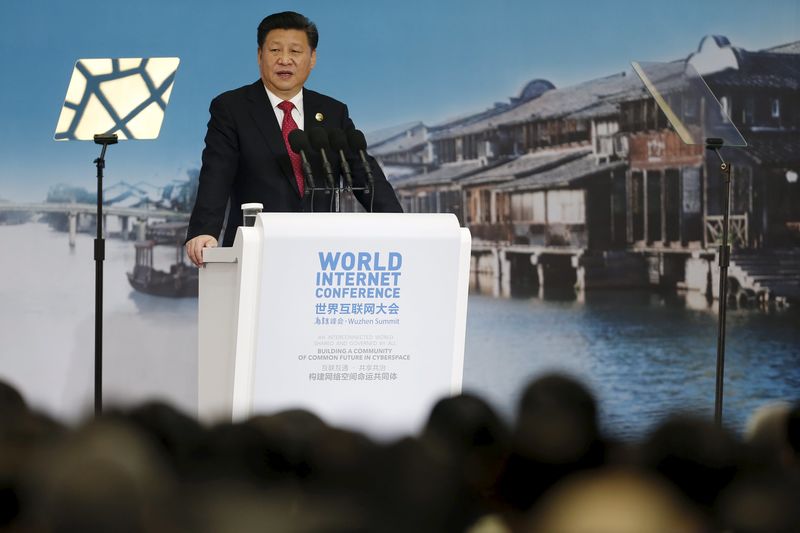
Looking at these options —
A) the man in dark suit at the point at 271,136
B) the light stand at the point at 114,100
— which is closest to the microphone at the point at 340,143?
the man in dark suit at the point at 271,136

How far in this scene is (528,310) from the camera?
6.17 metres

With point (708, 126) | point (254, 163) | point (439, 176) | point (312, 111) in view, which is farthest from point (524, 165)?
point (254, 163)

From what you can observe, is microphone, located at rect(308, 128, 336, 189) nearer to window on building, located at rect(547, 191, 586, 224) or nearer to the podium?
the podium

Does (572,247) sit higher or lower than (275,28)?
lower

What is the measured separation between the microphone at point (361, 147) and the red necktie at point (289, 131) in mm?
243

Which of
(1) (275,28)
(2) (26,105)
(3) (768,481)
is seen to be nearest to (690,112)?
(1) (275,28)

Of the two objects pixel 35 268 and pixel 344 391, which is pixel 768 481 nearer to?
pixel 344 391

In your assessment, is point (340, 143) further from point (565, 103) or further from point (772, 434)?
point (565, 103)

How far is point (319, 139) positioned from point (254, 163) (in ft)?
1.09

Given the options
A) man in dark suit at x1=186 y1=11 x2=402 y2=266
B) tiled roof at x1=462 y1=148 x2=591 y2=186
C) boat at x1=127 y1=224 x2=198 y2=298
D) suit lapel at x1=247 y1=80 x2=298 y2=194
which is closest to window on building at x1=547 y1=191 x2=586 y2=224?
tiled roof at x1=462 y1=148 x2=591 y2=186

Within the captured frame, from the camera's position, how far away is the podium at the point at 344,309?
2.46 m

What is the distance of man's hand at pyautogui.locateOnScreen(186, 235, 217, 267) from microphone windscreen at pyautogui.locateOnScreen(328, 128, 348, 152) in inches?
16.2

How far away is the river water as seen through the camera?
577 cm

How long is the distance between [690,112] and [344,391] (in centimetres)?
228
